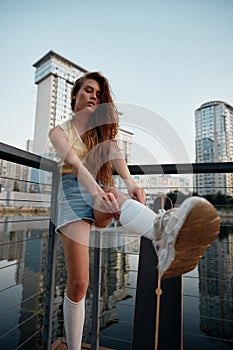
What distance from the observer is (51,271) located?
1139mm

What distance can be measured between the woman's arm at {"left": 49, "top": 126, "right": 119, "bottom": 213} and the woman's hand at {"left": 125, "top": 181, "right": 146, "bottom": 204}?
163mm

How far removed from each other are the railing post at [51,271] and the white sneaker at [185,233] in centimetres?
71

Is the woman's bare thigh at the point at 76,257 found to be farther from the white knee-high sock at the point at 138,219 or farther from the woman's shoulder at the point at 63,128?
the woman's shoulder at the point at 63,128

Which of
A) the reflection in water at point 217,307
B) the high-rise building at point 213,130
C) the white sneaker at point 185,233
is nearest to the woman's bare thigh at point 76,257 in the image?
the white sneaker at point 185,233

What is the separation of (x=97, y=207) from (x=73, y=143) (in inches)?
11.5

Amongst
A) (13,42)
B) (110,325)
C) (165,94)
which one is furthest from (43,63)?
(110,325)

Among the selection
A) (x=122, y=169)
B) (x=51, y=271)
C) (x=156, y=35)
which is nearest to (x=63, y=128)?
(x=122, y=169)

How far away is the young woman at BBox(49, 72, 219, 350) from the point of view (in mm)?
535

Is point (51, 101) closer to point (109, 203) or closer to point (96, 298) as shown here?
point (96, 298)

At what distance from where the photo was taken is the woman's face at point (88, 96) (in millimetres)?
971

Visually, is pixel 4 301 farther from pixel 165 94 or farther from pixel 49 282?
pixel 165 94

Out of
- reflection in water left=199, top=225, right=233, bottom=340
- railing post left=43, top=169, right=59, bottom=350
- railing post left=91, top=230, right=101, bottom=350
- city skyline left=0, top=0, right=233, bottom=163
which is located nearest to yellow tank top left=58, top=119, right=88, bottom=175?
railing post left=43, top=169, right=59, bottom=350

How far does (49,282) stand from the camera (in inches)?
44.5

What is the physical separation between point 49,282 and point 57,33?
22.9 ft
